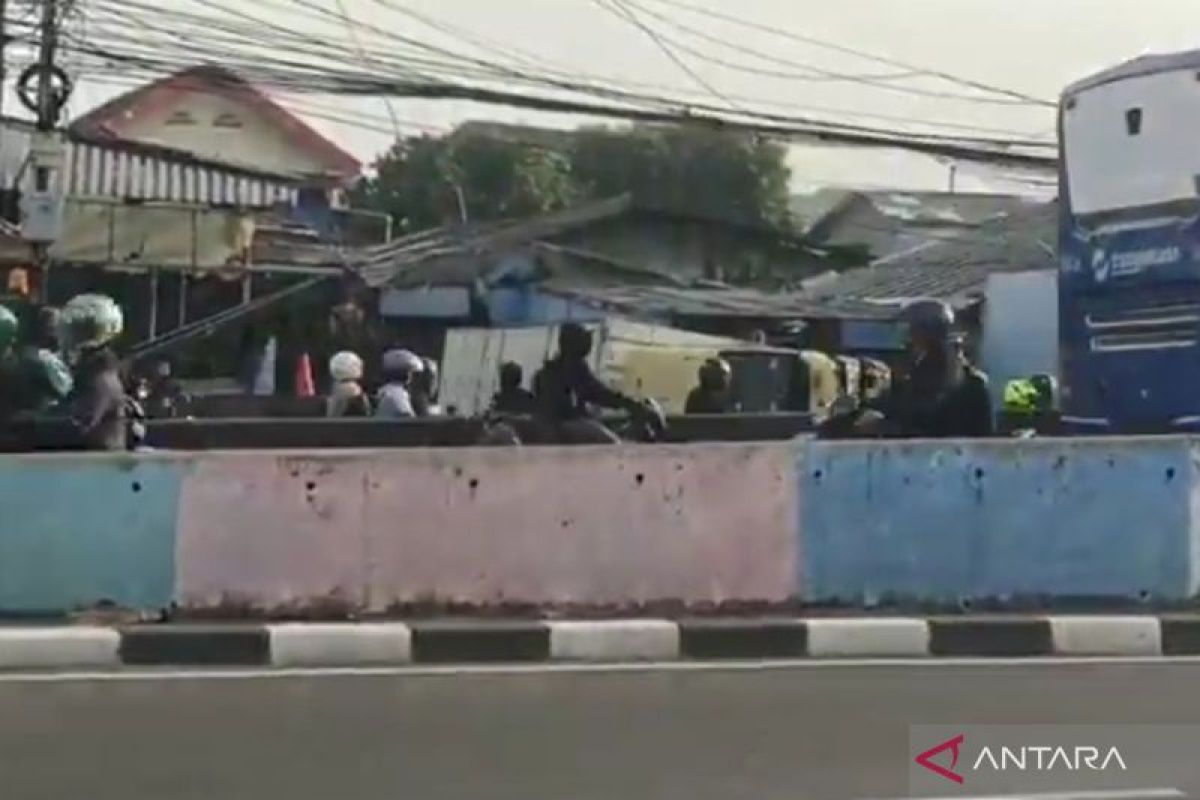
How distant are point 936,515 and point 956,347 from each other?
107cm

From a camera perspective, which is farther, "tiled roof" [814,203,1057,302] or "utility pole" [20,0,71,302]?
"tiled roof" [814,203,1057,302]

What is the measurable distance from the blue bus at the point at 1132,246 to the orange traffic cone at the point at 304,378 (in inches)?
476

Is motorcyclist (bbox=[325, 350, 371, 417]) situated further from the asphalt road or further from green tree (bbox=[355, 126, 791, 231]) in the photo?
green tree (bbox=[355, 126, 791, 231])

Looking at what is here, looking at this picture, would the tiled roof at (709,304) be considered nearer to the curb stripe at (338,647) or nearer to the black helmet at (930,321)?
the black helmet at (930,321)

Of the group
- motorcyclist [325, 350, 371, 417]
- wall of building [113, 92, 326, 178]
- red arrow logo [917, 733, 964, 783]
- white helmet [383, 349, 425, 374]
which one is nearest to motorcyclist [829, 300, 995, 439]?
red arrow logo [917, 733, 964, 783]

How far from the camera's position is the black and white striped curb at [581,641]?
871 cm

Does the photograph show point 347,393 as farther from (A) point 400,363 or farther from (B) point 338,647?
(B) point 338,647

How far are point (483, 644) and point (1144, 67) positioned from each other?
5.88 meters

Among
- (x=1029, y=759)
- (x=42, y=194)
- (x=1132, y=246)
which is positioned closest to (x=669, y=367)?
(x=42, y=194)

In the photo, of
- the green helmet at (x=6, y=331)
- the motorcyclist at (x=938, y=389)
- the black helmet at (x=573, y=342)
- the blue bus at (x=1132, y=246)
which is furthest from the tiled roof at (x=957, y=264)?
the motorcyclist at (x=938, y=389)

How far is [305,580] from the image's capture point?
931cm

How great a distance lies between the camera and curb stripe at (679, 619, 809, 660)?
8.99 m

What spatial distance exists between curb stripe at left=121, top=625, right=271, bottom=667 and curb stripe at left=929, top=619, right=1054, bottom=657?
9.34ft

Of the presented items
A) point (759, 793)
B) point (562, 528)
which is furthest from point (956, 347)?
point (759, 793)
